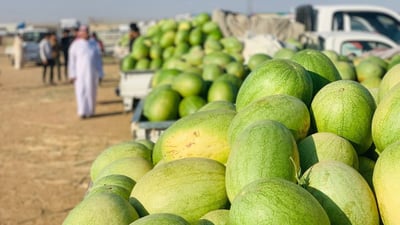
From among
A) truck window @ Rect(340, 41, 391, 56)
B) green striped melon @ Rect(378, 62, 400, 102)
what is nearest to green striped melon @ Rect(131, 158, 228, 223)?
green striped melon @ Rect(378, 62, 400, 102)

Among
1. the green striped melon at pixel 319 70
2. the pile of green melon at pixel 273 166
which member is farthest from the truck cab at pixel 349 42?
the pile of green melon at pixel 273 166

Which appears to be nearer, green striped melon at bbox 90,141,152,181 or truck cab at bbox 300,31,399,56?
green striped melon at bbox 90,141,152,181

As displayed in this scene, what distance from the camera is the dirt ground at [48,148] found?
5.51 m

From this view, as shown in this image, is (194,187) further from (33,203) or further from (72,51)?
(72,51)

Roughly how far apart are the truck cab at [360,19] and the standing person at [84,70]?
4907 mm

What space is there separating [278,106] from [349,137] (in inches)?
13.4

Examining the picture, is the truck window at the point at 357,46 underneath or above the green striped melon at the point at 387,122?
underneath

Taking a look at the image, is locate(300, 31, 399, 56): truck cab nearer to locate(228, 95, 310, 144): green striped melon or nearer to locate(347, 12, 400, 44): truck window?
locate(347, 12, 400, 44): truck window

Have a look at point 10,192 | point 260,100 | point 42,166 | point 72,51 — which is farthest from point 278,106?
point 72,51

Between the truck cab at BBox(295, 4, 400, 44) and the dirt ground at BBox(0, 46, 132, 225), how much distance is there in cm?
472

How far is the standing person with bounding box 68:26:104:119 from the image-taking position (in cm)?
1034

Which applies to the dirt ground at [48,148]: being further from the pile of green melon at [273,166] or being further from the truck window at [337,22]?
the truck window at [337,22]

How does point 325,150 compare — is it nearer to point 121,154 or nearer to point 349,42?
point 121,154

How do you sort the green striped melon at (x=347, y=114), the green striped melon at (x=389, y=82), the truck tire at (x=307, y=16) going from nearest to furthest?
the green striped melon at (x=347, y=114)
the green striped melon at (x=389, y=82)
the truck tire at (x=307, y=16)
